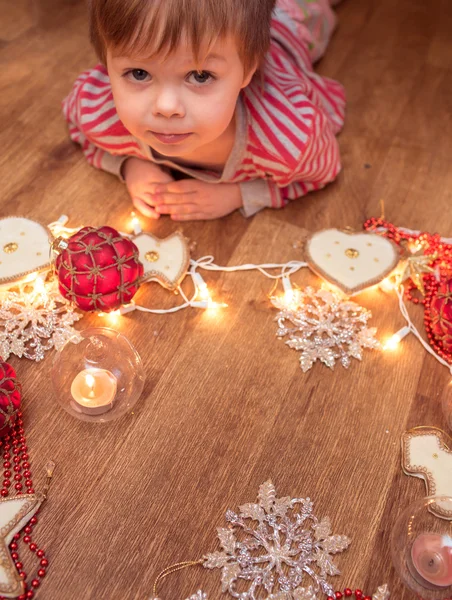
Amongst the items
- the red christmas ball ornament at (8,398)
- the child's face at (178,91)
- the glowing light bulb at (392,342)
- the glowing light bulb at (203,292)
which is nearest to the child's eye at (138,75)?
the child's face at (178,91)

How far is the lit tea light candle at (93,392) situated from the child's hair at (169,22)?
45 cm

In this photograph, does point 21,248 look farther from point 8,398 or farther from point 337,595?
point 337,595

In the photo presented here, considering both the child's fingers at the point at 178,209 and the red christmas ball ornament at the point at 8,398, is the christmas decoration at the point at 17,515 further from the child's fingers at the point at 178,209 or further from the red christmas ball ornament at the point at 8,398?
the child's fingers at the point at 178,209

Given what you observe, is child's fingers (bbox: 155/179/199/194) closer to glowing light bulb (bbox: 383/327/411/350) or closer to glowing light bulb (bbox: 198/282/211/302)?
glowing light bulb (bbox: 198/282/211/302)

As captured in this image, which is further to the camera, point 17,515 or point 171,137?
point 171,137

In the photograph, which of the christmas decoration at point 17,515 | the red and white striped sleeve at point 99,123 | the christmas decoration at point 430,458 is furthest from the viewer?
the red and white striped sleeve at point 99,123

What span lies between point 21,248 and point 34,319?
Result: 14cm

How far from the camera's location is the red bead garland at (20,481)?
687 mm

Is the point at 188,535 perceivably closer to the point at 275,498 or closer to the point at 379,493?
the point at 275,498

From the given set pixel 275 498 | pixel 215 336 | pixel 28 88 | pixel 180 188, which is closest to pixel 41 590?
pixel 275 498

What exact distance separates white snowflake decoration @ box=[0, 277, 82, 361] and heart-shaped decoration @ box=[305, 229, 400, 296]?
419 millimetres

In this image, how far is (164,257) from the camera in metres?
0.97

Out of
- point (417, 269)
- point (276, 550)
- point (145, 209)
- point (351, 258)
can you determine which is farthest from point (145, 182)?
point (276, 550)

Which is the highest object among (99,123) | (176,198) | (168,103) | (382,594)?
(168,103)
